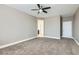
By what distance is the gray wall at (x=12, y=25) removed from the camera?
459 centimetres

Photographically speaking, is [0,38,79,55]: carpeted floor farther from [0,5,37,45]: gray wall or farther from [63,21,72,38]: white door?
[63,21,72,38]: white door

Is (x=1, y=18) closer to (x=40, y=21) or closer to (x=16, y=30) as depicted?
(x=16, y=30)

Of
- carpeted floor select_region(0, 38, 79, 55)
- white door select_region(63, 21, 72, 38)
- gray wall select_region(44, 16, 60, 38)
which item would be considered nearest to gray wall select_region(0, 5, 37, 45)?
carpeted floor select_region(0, 38, 79, 55)

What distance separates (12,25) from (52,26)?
459 centimetres

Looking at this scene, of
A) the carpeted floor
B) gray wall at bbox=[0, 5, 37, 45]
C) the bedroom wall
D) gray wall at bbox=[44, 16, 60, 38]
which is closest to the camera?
the carpeted floor

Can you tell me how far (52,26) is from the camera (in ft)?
29.1

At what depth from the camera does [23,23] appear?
6.63 m

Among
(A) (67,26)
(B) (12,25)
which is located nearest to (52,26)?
(A) (67,26)

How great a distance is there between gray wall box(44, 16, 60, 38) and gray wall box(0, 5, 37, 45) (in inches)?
109

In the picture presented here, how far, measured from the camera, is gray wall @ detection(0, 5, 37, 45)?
181 inches

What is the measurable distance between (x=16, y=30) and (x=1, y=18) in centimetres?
146

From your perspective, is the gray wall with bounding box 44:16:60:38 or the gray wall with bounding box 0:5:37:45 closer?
the gray wall with bounding box 0:5:37:45

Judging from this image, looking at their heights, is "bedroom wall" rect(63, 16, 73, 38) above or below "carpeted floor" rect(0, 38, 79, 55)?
above
